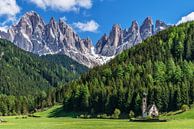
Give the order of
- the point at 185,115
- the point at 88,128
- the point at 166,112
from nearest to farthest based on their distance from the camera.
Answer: the point at 88,128 < the point at 185,115 < the point at 166,112

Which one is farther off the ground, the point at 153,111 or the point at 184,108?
the point at 184,108

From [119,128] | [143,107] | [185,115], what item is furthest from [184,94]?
[119,128]

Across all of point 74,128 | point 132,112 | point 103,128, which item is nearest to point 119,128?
point 103,128

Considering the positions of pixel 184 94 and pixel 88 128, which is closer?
pixel 88 128

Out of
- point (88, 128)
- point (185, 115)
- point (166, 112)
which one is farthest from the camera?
point (166, 112)

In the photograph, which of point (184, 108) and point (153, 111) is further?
point (153, 111)

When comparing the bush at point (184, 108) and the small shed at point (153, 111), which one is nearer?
the bush at point (184, 108)

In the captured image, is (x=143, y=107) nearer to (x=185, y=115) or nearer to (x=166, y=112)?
(x=166, y=112)

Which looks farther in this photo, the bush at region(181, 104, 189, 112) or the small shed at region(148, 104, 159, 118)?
the small shed at region(148, 104, 159, 118)

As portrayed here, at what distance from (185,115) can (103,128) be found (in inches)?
2488

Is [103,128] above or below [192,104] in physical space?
below

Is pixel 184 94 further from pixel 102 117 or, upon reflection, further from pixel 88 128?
pixel 88 128

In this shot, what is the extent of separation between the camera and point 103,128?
110 m

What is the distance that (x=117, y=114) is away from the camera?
198 m
